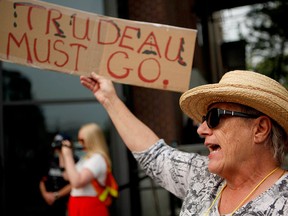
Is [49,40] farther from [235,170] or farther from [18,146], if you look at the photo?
[18,146]

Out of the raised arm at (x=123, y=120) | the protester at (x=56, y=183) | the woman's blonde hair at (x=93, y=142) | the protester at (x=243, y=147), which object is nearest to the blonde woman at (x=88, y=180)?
the woman's blonde hair at (x=93, y=142)

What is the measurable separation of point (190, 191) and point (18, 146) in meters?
→ 3.50

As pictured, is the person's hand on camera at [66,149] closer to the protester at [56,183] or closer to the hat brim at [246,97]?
the protester at [56,183]

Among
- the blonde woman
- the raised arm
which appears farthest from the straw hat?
the blonde woman

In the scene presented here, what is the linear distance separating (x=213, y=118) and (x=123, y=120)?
53 centimetres

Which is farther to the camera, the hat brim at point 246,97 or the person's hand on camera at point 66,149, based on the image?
the person's hand on camera at point 66,149

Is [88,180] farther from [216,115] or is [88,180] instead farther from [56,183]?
[216,115]

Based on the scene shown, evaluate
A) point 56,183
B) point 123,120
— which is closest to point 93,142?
point 56,183

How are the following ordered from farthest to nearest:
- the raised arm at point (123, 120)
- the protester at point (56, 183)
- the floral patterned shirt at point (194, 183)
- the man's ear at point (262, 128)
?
the protester at point (56, 183), the raised arm at point (123, 120), the man's ear at point (262, 128), the floral patterned shirt at point (194, 183)

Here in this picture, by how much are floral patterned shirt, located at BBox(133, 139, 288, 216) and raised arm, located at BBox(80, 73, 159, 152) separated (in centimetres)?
5

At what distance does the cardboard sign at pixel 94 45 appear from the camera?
2.09m

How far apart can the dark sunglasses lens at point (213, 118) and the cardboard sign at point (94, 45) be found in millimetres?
451

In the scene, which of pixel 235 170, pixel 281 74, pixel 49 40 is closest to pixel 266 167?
pixel 235 170

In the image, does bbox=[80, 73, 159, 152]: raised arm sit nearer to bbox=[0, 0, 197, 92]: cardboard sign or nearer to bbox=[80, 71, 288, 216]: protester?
bbox=[0, 0, 197, 92]: cardboard sign
